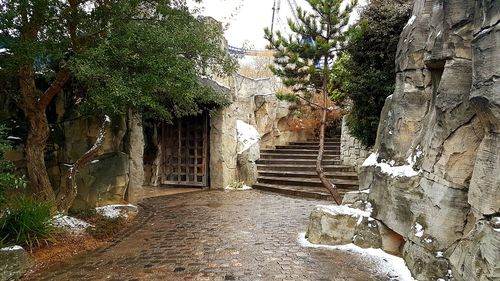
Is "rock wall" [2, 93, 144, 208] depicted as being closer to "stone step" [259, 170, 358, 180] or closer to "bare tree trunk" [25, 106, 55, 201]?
"bare tree trunk" [25, 106, 55, 201]

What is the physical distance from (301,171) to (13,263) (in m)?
8.09

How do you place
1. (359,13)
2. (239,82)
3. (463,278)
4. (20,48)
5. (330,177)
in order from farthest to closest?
1. (239,82)
2. (330,177)
3. (359,13)
4. (20,48)
5. (463,278)

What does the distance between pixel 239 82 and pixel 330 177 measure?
16.7ft

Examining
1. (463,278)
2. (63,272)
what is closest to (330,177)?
(463,278)

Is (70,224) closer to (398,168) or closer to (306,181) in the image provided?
(398,168)

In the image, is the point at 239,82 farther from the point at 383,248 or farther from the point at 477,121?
the point at 477,121

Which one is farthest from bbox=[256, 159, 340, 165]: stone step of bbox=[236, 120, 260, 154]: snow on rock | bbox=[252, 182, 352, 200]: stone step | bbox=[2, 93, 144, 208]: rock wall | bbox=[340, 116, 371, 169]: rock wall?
bbox=[2, 93, 144, 208]: rock wall

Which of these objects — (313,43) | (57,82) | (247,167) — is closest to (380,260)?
(313,43)

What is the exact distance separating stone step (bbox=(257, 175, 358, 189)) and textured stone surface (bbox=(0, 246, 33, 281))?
22.9ft

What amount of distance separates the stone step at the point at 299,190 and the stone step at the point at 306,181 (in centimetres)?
21

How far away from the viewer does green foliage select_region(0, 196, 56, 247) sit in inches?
161

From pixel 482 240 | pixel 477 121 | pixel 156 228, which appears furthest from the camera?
pixel 156 228

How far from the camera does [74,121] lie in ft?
20.1

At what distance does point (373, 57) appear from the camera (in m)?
7.12
